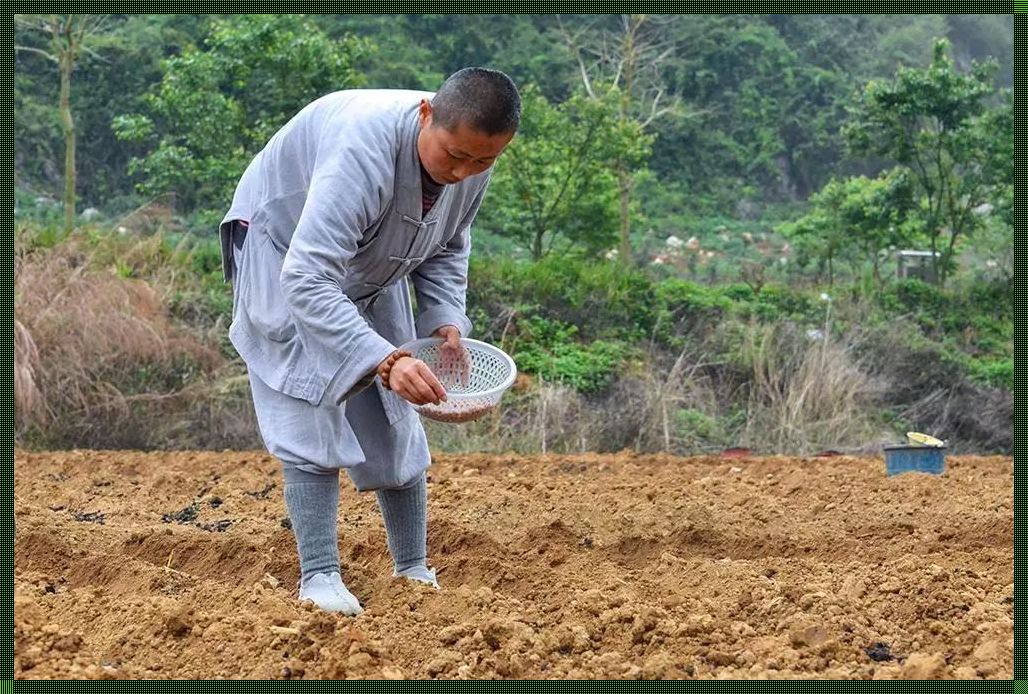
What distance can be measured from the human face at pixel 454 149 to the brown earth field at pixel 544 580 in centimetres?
118

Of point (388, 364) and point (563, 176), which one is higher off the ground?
point (388, 364)

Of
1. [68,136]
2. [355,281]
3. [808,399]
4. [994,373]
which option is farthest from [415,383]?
[68,136]

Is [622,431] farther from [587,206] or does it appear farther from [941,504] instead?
[587,206]

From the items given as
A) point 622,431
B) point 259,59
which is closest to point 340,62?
point 259,59

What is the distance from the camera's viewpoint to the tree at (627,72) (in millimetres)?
17719

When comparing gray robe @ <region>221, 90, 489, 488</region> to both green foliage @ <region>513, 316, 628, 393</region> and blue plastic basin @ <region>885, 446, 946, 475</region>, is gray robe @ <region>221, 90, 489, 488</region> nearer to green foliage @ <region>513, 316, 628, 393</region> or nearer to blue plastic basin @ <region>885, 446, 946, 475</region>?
blue plastic basin @ <region>885, 446, 946, 475</region>

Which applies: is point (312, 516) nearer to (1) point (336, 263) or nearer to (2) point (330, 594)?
(2) point (330, 594)

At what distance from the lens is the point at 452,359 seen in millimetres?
4223

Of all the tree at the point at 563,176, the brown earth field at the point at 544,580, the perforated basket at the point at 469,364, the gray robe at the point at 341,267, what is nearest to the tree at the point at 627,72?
the tree at the point at 563,176

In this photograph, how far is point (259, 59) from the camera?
1578cm

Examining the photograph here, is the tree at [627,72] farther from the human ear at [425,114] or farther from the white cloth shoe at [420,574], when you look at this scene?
the human ear at [425,114]

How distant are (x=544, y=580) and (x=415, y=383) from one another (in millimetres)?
1119

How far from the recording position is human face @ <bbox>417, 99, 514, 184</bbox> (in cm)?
361

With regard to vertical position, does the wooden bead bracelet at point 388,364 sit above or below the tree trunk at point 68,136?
above
